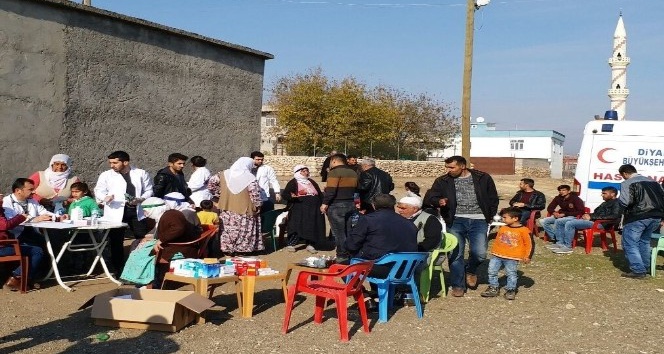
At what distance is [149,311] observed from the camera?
5980 mm

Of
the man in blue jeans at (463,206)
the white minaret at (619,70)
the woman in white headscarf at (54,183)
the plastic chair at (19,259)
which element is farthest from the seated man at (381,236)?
the white minaret at (619,70)

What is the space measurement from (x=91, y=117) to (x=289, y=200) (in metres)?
3.24

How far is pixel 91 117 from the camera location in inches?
411

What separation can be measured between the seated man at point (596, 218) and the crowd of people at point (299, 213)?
7.78 feet

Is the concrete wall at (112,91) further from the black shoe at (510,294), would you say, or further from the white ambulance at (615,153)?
the white ambulance at (615,153)

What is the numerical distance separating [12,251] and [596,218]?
9.49 m

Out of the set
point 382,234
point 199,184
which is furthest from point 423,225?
point 199,184

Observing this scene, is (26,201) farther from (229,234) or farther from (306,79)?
(306,79)

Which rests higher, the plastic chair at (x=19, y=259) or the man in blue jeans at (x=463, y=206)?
the man in blue jeans at (x=463, y=206)

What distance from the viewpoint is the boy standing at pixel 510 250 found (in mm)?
7832

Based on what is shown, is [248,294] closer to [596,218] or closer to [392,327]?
[392,327]

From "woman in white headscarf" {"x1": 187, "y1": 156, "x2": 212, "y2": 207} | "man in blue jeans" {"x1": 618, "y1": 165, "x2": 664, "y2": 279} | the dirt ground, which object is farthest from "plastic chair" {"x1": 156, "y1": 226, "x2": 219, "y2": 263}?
"man in blue jeans" {"x1": 618, "y1": 165, "x2": 664, "y2": 279}

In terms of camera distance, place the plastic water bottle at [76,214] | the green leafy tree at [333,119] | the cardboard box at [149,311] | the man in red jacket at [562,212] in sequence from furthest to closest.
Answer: the green leafy tree at [333,119], the man in red jacket at [562,212], the plastic water bottle at [76,214], the cardboard box at [149,311]

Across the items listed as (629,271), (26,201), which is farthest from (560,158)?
(26,201)
